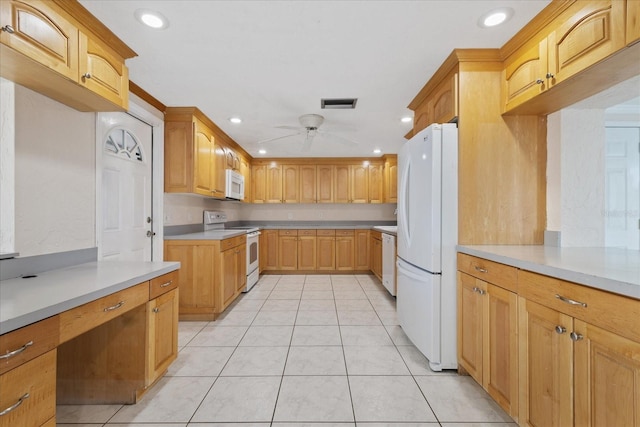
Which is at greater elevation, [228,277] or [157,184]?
[157,184]

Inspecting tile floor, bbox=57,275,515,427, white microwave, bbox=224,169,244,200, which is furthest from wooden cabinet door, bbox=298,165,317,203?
tile floor, bbox=57,275,515,427

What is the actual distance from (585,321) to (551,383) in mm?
342

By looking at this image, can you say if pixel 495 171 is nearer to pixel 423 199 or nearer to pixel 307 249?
pixel 423 199

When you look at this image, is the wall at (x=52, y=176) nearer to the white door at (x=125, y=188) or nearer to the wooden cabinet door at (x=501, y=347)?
the white door at (x=125, y=188)

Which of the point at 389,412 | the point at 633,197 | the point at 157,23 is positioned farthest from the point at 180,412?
the point at 633,197

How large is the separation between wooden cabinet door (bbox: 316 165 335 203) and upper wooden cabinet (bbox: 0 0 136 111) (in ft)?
12.1

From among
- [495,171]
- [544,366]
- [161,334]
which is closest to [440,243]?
[495,171]

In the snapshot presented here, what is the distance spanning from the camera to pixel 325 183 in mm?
5316

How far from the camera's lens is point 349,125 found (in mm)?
3391

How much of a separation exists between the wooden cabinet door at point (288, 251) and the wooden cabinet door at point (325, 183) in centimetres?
91

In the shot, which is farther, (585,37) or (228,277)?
(228,277)

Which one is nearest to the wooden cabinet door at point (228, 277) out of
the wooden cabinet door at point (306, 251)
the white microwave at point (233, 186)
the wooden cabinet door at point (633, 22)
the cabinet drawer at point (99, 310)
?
the white microwave at point (233, 186)

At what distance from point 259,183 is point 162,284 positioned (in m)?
3.80

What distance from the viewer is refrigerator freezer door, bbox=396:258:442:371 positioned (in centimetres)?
195
